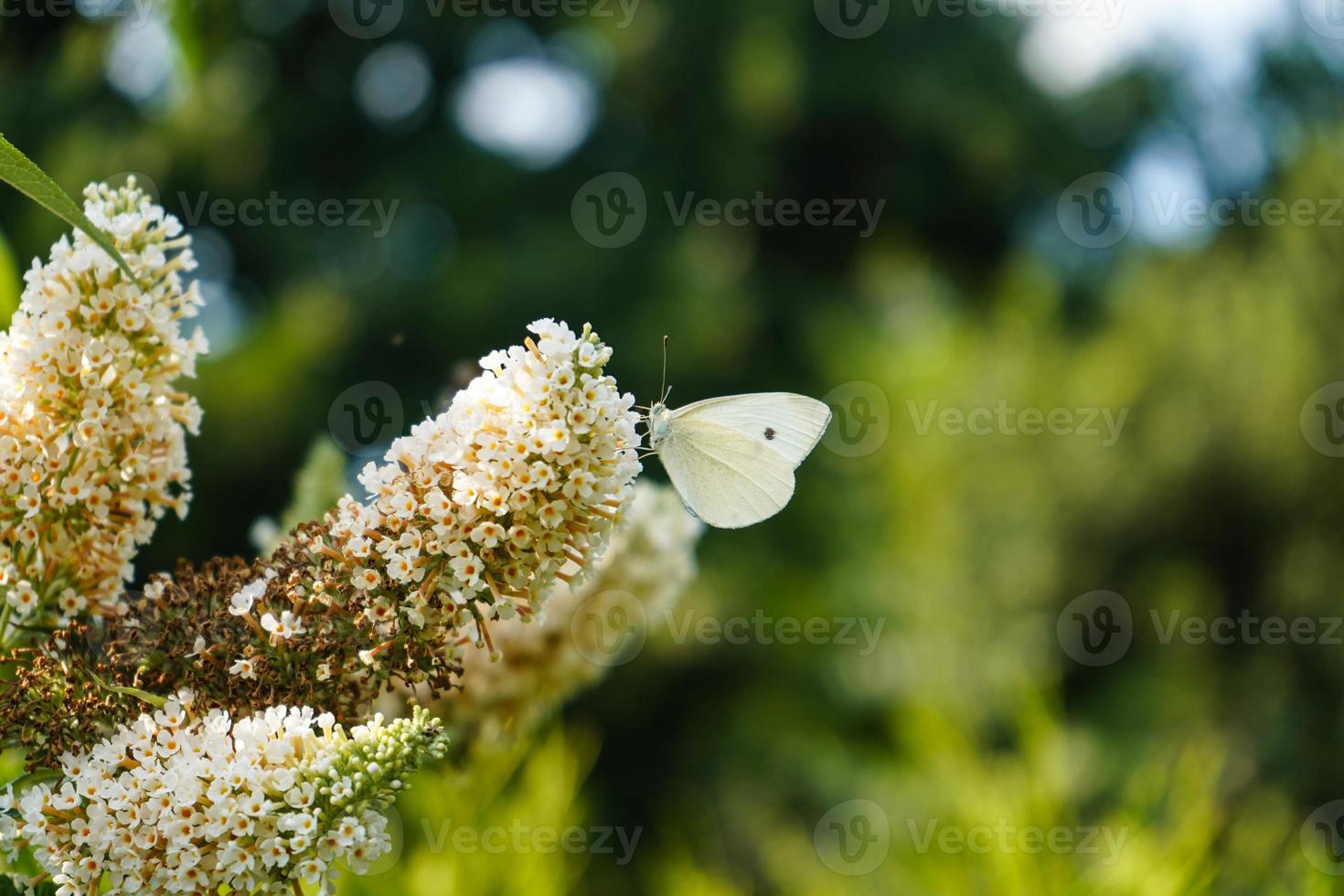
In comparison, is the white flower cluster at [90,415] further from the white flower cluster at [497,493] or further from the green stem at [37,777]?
the white flower cluster at [497,493]

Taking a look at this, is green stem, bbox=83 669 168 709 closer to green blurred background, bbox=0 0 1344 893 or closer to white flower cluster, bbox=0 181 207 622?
white flower cluster, bbox=0 181 207 622

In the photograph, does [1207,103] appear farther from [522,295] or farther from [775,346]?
[522,295]

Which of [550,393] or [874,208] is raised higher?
[874,208]

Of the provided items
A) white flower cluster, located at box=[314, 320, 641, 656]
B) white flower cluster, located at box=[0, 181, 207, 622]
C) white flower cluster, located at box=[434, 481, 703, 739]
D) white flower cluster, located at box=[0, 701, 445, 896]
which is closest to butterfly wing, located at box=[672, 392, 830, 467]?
white flower cluster, located at box=[434, 481, 703, 739]

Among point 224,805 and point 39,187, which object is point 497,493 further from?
point 39,187

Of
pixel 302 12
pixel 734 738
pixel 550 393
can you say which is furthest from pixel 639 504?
pixel 302 12

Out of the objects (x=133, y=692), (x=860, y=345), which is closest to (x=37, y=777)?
(x=133, y=692)

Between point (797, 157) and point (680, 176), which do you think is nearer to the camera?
point (680, 176)
